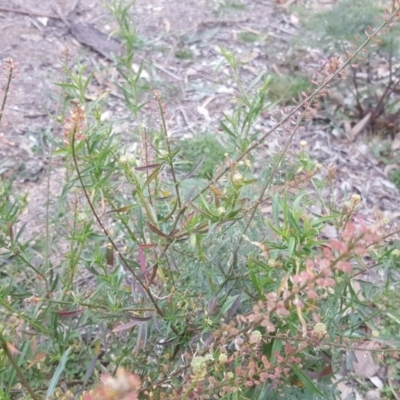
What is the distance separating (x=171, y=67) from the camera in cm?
393

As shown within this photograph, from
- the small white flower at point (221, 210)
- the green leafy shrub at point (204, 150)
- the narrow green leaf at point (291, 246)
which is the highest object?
the small white flower at point (221, 210)

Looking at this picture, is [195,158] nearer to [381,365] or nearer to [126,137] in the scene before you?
[126,137]

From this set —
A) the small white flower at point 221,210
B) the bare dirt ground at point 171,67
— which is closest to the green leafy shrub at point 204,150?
the bare dirt ground at point 171,67

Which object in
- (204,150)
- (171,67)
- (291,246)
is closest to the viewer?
(291,246)

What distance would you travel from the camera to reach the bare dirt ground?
3.21m

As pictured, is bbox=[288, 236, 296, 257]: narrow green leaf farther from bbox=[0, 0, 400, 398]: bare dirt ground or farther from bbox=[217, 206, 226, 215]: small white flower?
bbox=[0, 0, 400, 398]: bare dirt ground

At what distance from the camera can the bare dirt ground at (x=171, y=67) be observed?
321 cm

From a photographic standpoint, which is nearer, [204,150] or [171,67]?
[204,150]

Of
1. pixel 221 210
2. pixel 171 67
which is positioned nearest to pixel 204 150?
pixel 171 67

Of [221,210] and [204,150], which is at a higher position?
[221,210]

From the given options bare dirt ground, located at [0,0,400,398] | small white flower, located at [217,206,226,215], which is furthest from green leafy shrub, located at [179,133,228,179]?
small white flower, located at [217,206,226,215]

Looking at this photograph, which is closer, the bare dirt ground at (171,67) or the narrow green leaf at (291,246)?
the narrow green leaf at (291,246)

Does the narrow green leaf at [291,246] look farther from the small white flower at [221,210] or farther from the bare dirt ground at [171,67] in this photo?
the bare dirt ground at [171,67]

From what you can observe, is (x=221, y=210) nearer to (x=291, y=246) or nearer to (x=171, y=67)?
(x=291, y=246)
